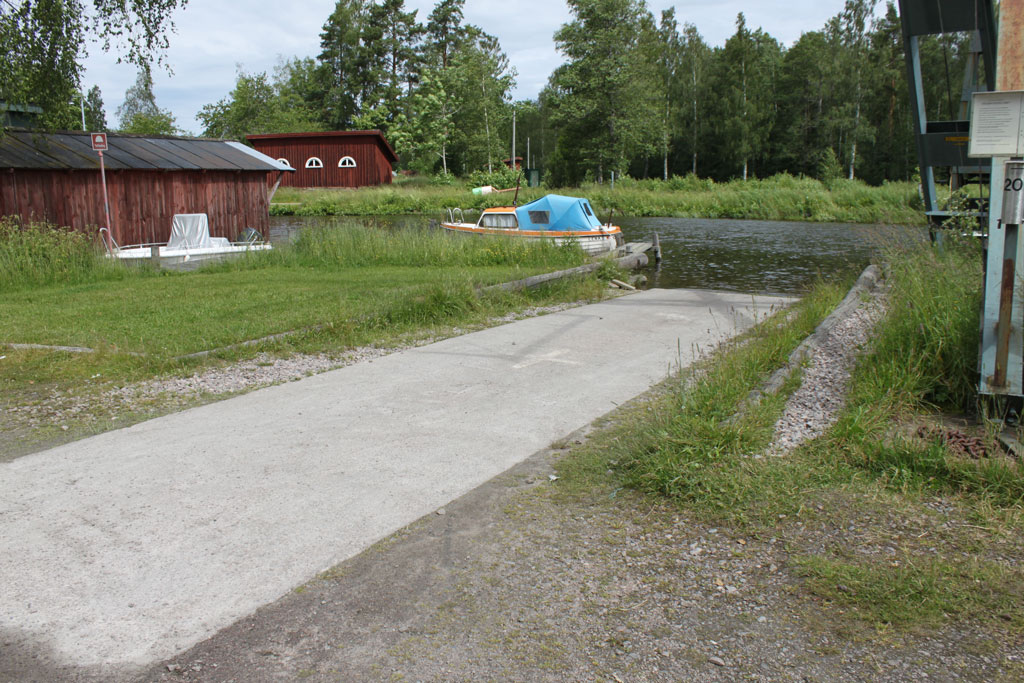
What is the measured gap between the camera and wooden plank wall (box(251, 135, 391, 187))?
186ft

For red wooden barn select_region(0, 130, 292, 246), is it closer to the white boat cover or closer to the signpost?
the signpost

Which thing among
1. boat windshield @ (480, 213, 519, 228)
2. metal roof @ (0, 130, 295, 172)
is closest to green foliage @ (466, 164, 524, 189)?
boat windshield @ (480, 213, 519, 228)

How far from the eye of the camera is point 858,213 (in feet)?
146

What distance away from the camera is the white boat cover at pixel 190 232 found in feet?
69.6

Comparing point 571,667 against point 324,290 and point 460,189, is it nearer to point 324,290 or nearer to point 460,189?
point 324,290

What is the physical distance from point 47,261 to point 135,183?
703 cm

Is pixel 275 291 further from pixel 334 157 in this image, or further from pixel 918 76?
pixel 334 157

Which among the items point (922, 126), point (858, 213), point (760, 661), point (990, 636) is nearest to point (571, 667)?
point (760, 661)

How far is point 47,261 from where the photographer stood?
1460 centimetres

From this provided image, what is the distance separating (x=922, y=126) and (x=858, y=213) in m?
31.0

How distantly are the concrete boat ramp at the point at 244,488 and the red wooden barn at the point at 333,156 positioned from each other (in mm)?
50315

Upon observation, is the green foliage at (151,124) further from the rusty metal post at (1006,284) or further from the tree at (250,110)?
the rusty metal post at (1006,284)

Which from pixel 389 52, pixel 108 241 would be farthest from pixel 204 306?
pixel 389 52

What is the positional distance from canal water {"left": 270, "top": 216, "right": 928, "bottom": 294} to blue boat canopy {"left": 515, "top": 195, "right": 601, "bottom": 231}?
2.54 m
